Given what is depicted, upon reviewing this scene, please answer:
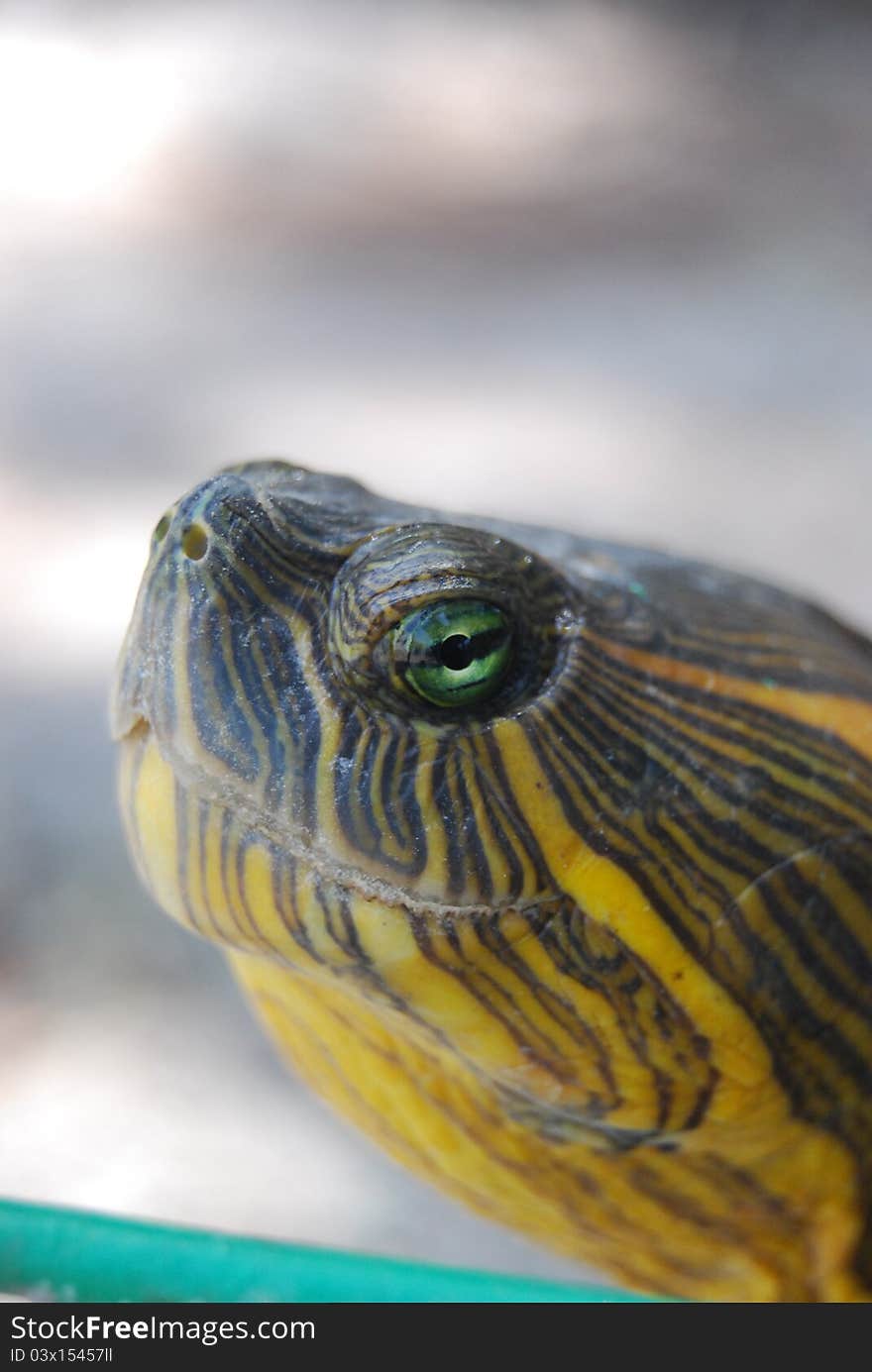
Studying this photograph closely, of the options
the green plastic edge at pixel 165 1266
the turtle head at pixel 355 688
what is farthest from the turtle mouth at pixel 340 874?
the green plastic edge at pixel 165 1266

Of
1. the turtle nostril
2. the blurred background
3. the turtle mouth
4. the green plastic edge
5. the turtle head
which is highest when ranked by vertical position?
the blurred background

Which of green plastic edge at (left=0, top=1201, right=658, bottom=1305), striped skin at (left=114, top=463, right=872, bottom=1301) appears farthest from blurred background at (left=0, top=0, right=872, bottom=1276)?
green plastic edge at (left=0, top=1201, right=658, bottom=1305)

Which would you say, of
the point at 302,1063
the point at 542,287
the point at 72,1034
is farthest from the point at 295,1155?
the point at 542,287

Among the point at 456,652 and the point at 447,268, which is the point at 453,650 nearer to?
the point at 456,652

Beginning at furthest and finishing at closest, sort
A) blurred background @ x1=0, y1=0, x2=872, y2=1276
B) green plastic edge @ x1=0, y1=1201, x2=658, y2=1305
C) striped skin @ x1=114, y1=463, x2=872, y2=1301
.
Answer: blurred background @ x1=0, y1=0, x2=872, y2=1276
striped skin @ x1=114, y1=463, x2=872, y2=1301
green plastic edge @ x1=0, y1=1201, x2=658, y2=1305

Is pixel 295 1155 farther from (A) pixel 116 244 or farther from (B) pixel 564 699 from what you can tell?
(A) pixel 116 244

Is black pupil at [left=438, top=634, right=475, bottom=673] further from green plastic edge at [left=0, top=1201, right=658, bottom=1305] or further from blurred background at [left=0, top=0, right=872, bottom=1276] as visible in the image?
blurred background at [left=0, top=0, right=872, bottom=1276]

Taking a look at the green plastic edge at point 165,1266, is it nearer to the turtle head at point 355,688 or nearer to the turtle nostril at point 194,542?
the turtle head at point 355,688
